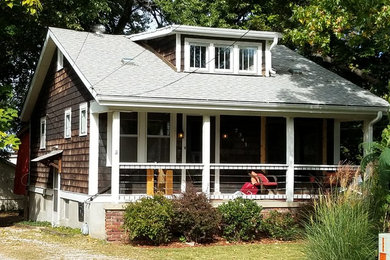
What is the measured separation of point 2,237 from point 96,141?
3796 mm

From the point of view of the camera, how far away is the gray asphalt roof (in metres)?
15.9

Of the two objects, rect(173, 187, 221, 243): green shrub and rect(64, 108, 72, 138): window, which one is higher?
rect(64, 108, 72, 138): window

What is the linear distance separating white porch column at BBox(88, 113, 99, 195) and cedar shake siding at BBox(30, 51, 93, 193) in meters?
0.52

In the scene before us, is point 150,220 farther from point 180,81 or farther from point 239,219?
point 180,81

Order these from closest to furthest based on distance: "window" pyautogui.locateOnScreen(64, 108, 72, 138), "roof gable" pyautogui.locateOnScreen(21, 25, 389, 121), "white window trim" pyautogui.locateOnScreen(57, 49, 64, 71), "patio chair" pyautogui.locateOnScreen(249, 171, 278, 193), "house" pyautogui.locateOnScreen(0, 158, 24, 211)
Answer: "roof gable" pyautogui.locateOnScreen(21, 25, 389, 121) → "patio chair" pyautogui.locateOnScreen(249, 171, 278, 193) → "window" pyautogui.locateOnScreen(64, 108, 72, 138) → "white window trim" pyautogui.locateOnScreen(57, 49, 64, 71) → "house" pyautogui.locateOnScreen(0, 158, 24, 211)

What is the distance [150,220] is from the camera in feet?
45.0

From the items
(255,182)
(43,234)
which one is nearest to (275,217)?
(255,182)

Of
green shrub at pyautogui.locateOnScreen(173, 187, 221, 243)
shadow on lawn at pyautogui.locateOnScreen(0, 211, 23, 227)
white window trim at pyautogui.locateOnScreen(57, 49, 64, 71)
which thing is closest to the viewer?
green shrub at pyautogui.locateOnScreen(173, 187, 221, 243)

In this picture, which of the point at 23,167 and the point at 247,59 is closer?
the point at 247,59

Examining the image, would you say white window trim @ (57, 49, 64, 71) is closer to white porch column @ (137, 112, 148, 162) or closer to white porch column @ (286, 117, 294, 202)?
white porch column @ (137, 112, 148, 162)

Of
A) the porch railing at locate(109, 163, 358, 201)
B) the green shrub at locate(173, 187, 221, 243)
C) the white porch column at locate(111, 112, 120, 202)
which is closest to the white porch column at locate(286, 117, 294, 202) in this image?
the porch railing at locate(109, 163, 358, 201)

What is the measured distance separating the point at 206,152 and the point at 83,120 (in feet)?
13.6

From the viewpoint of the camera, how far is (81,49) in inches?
744

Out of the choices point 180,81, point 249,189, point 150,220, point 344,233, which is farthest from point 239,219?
point 344,233
